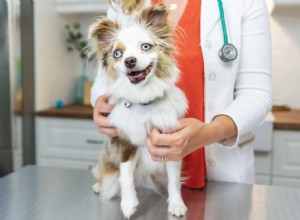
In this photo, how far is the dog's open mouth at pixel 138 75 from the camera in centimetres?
72

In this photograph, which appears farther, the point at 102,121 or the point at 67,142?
the point at 67,142

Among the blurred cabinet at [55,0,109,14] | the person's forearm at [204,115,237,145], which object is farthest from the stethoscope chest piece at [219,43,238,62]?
the blurred cabinet at [55,0,109,14]

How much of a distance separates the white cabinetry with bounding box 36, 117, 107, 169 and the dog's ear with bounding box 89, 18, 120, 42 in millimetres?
1382

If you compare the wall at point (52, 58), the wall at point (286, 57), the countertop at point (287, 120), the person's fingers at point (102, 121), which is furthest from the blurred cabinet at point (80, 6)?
the person's fingers at point (102, 121)

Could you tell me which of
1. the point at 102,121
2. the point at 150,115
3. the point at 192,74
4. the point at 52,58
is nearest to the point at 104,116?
the point at 102,121

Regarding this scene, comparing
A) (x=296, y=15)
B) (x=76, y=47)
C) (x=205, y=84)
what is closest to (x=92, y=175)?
(x=205, y=84)

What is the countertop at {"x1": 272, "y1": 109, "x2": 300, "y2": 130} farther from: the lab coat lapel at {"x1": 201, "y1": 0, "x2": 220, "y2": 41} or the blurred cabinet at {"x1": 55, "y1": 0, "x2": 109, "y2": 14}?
the blurred cabinet at {"x1": 55, "y1": 0, "x2": 109, "y2": 14}

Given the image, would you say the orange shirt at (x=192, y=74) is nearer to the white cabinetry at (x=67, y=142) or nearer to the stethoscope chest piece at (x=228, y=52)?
the stethoscope chest piece at (x=228, y=52)

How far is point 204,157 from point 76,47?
5.72 ft

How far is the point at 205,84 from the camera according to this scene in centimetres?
99

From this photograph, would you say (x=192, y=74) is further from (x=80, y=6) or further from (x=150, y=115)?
(x=80, y=6)

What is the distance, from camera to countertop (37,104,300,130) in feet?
6.08

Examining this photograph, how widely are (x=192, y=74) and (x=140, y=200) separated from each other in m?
0.36

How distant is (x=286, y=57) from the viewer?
232 centimetres
